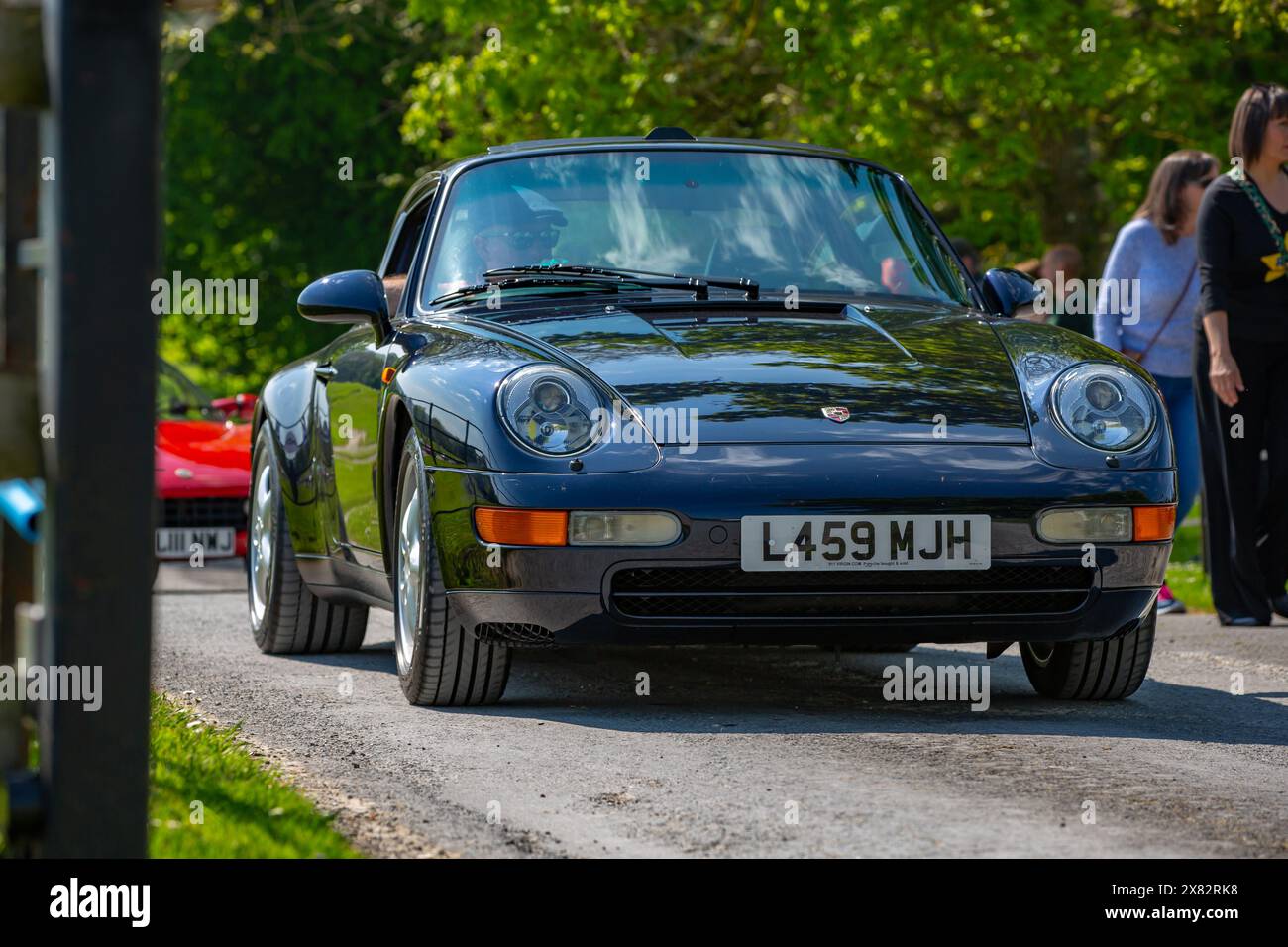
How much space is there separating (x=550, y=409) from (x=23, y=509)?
101 inches

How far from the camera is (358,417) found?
7.29m

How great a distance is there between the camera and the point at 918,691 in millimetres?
6836

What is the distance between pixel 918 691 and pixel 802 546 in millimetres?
1159

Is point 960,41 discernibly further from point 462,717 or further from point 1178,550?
point 462,717

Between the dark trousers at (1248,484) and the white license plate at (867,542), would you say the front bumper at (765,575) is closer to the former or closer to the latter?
the white license plate at (867,542)

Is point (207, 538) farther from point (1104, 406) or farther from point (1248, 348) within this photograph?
point (1104, 406)

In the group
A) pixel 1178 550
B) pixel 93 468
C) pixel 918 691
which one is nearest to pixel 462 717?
pixel 918 691

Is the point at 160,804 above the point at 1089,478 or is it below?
below

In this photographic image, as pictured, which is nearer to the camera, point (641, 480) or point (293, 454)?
point (641, 480)

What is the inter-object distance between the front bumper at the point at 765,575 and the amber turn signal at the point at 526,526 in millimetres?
24

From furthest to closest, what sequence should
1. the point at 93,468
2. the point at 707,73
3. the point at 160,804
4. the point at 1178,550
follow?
the point at 707,73
the point at 1178,550
the point at 160,804
the point at 93,468

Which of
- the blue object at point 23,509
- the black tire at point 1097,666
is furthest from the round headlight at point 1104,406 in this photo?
the blue object at point 23,509

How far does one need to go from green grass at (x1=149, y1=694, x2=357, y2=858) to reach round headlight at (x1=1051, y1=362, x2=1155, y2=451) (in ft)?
7.73

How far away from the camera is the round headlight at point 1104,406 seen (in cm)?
616
